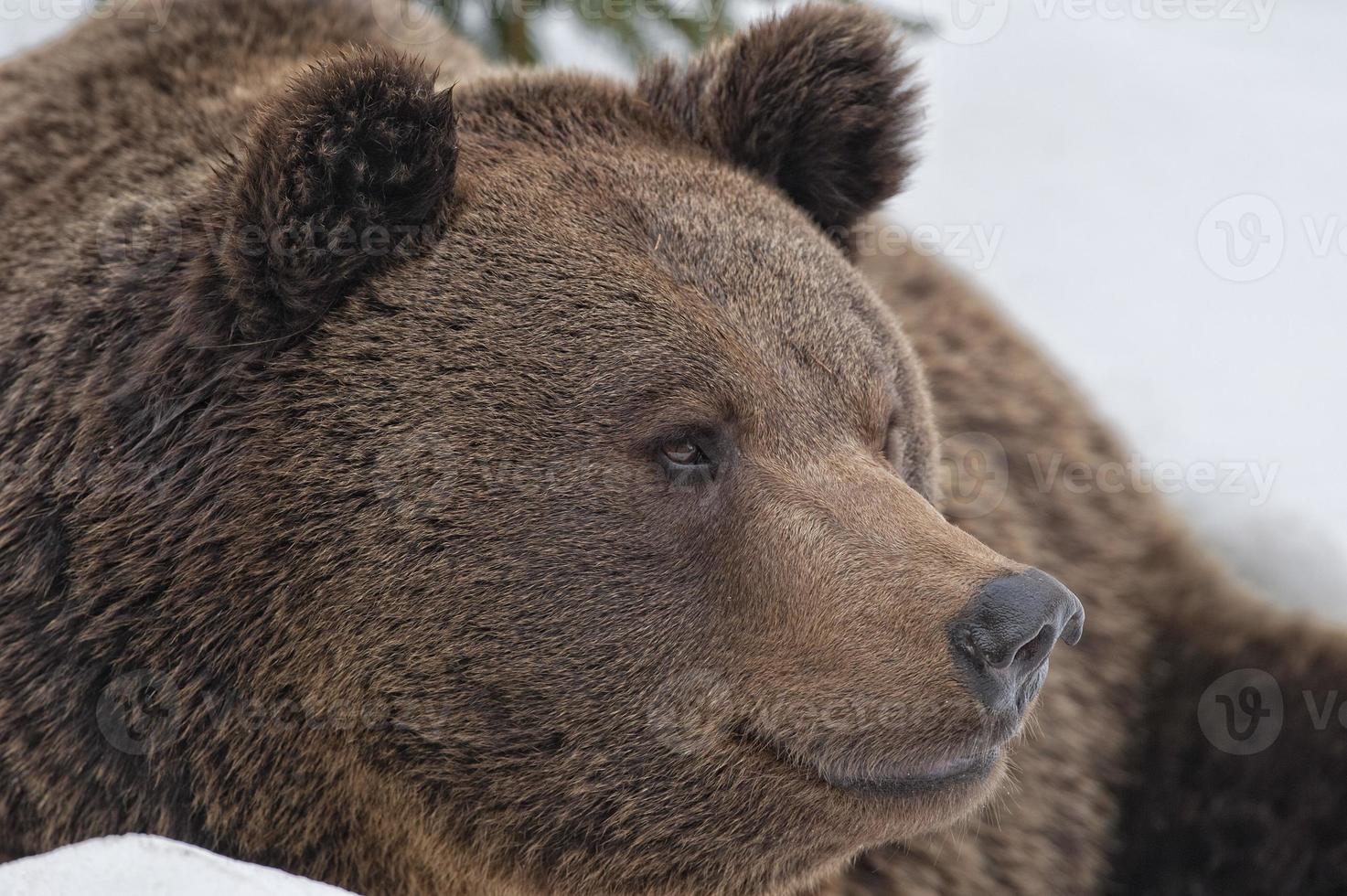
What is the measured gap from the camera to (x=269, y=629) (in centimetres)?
327

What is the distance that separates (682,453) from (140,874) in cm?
142

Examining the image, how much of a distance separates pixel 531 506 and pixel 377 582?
0.38 m

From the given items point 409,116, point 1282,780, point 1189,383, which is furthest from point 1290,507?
point 409,116

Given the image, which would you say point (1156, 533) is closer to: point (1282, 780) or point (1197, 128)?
point (1282, 780)

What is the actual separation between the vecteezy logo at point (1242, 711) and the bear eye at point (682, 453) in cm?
281

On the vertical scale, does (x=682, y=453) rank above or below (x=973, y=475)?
above

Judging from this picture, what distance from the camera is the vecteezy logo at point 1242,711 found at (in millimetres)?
5098

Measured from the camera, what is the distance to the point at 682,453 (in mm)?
3293

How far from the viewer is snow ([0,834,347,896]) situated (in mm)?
2789
